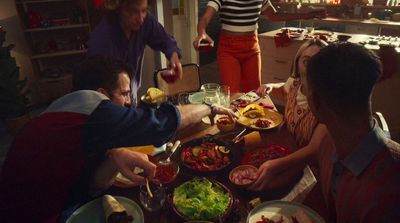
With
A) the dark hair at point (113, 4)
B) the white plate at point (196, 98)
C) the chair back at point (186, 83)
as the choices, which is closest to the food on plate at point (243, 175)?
the white plate at point (196, 98)

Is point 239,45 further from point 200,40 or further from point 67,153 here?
point 67,153

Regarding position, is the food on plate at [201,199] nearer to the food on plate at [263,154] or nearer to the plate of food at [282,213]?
the plate of food at [282,213]

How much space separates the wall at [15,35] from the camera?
4.41 m

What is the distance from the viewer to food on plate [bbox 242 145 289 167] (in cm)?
149

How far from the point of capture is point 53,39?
202 inches

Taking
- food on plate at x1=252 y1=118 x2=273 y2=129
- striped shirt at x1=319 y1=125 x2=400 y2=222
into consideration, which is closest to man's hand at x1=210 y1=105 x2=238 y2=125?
food on plate at x1=252 y1=118 x2=273 y2=129

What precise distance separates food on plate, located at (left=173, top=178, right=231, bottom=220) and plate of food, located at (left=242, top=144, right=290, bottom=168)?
28 centimetres

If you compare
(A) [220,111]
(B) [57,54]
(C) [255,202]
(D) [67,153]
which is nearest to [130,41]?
(A) [220,111]

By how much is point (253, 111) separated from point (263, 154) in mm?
534

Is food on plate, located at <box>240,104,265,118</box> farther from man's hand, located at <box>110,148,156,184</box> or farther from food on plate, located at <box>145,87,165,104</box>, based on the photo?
man's hand, located at <box>110,148,156,184</box>

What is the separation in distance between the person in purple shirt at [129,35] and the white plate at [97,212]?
0.97 metres

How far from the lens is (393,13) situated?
5.92m

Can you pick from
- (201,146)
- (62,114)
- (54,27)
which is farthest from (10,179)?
(54,27)

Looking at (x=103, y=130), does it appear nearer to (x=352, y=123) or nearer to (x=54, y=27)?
(x=352, y=123)
